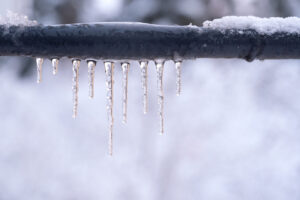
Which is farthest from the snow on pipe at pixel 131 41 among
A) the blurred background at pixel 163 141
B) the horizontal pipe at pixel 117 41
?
the blurred background at pixel 163 141

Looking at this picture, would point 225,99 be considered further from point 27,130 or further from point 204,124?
point 27,130

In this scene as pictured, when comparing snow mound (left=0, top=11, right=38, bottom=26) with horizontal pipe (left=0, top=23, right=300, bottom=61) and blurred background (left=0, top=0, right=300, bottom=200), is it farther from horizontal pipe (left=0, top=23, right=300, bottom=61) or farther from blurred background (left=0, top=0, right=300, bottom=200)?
blurred background (left=0, top=0, right=300, bottom=200)

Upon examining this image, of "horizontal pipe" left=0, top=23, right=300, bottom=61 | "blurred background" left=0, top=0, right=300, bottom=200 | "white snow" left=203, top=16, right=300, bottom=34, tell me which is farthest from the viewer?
"blurred background" left=0, top=0, right=300, bottom=200

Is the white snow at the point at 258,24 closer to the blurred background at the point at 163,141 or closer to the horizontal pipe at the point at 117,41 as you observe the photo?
the horizontal pipe at the point at 117,41

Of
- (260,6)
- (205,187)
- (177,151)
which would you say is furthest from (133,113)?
(260,6)

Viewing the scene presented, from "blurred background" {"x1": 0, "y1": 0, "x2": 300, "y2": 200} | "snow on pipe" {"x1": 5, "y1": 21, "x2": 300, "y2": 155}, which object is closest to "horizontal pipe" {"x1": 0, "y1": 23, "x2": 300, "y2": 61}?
"snow on pipe" {"x1": 5, "y1": 21, "x2": 300, "y2": 155}

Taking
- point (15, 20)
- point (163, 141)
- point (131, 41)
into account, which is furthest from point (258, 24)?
point (163, 141)
